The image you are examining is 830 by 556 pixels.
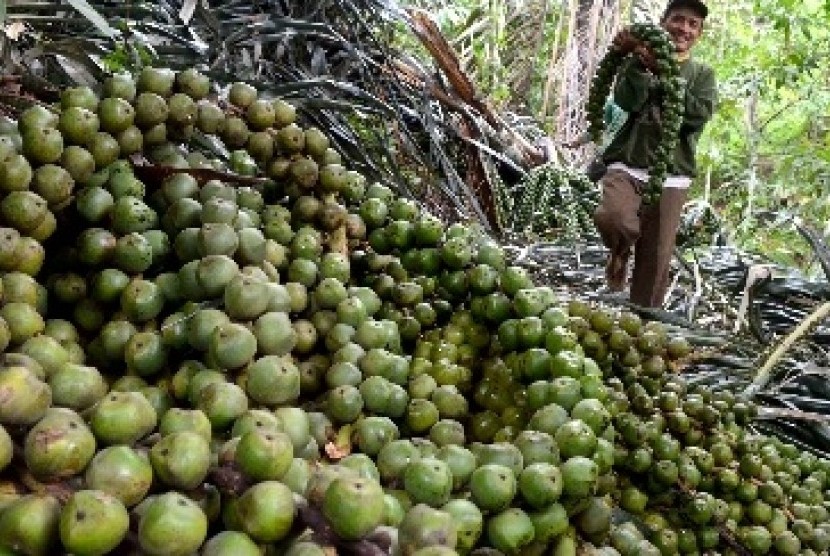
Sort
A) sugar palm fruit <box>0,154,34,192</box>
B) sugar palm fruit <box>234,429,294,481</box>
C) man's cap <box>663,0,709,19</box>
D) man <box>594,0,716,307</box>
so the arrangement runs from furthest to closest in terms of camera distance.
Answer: man's cap <box>663,0,709,19</box> → man <box>594,0,716,307</box> → sugar palm fruit <box>0,154,34,192</box> → sugar palm fruit <box>234,429,294,481</box>

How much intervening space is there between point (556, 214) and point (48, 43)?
9.70 ft

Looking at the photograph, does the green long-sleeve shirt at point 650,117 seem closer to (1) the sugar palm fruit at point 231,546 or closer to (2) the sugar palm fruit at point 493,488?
(2) the sugar palm fruit at point 493,488

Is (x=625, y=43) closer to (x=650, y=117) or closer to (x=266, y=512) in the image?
(x=650, y=117)

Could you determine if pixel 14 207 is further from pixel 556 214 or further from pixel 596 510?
pixel 556 214

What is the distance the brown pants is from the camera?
3.63m

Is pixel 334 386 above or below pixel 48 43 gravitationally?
below

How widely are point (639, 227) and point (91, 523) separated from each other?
324cm

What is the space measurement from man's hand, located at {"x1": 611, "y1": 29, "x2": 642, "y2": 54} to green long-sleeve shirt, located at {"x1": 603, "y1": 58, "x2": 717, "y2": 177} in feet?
1.12

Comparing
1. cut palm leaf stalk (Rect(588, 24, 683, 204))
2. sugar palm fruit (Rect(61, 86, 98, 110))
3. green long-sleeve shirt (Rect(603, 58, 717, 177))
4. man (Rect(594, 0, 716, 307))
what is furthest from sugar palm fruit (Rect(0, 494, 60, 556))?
green long-sleeve shirt (Rect(603, 58, 717, 177))

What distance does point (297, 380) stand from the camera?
3.70ft

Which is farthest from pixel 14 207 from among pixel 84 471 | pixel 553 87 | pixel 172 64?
pixel 553 87

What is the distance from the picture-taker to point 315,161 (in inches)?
61.1

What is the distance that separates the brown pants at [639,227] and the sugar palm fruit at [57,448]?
2879 mm

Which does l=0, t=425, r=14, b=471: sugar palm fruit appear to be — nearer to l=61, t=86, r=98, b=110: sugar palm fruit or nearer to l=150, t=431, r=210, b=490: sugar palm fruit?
l=150, t=431, r=210, b=490: sugar palm fruit
